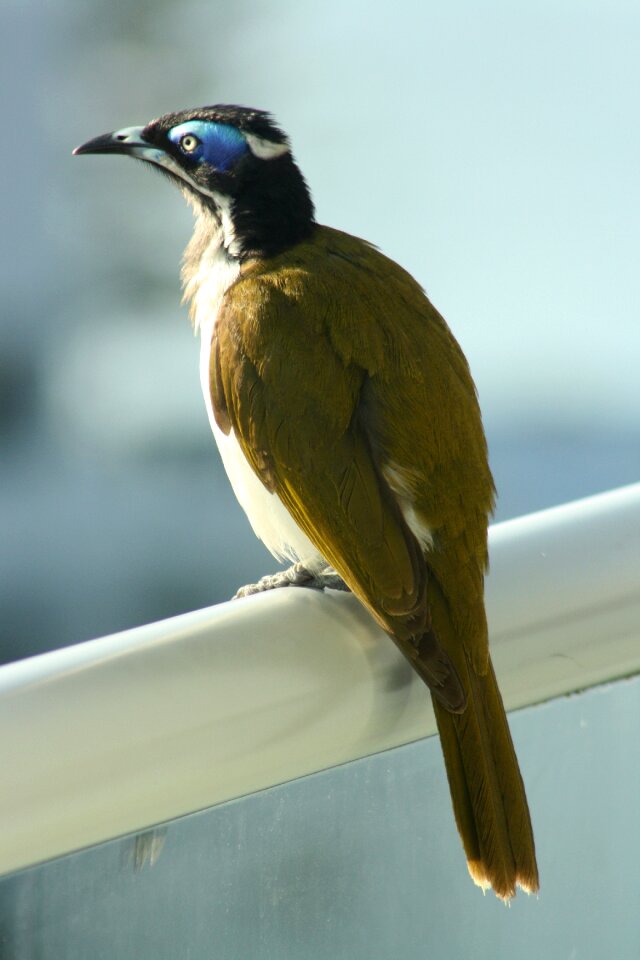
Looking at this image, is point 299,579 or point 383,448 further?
point 299,579

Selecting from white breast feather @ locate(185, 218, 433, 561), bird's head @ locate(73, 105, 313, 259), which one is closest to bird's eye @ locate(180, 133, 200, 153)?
bird's head @ locate(73, 105, 313, 259)

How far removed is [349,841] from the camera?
44.1 inches

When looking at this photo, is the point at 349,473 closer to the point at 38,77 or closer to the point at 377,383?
the point at 377,383

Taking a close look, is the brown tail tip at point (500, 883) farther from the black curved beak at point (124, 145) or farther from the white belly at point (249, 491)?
the black curved beak at point (124, 145)

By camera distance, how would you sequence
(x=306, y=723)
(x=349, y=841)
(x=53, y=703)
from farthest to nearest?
(x=349, y=841) < (x=306, y=723) < (x=53, y=703)

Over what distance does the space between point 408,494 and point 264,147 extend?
27.7 inches

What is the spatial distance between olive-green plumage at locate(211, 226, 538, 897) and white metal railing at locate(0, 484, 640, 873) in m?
0.07

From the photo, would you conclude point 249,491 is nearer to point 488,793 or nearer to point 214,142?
point 214,142

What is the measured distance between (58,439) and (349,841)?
8420mm

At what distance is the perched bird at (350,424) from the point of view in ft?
4.09

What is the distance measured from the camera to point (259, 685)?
3.22 feet

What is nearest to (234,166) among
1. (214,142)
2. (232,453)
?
(214,142)

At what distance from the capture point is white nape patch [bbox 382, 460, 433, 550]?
154 centimetres

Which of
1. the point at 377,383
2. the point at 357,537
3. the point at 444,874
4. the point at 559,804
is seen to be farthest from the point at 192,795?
the point at 377,383
